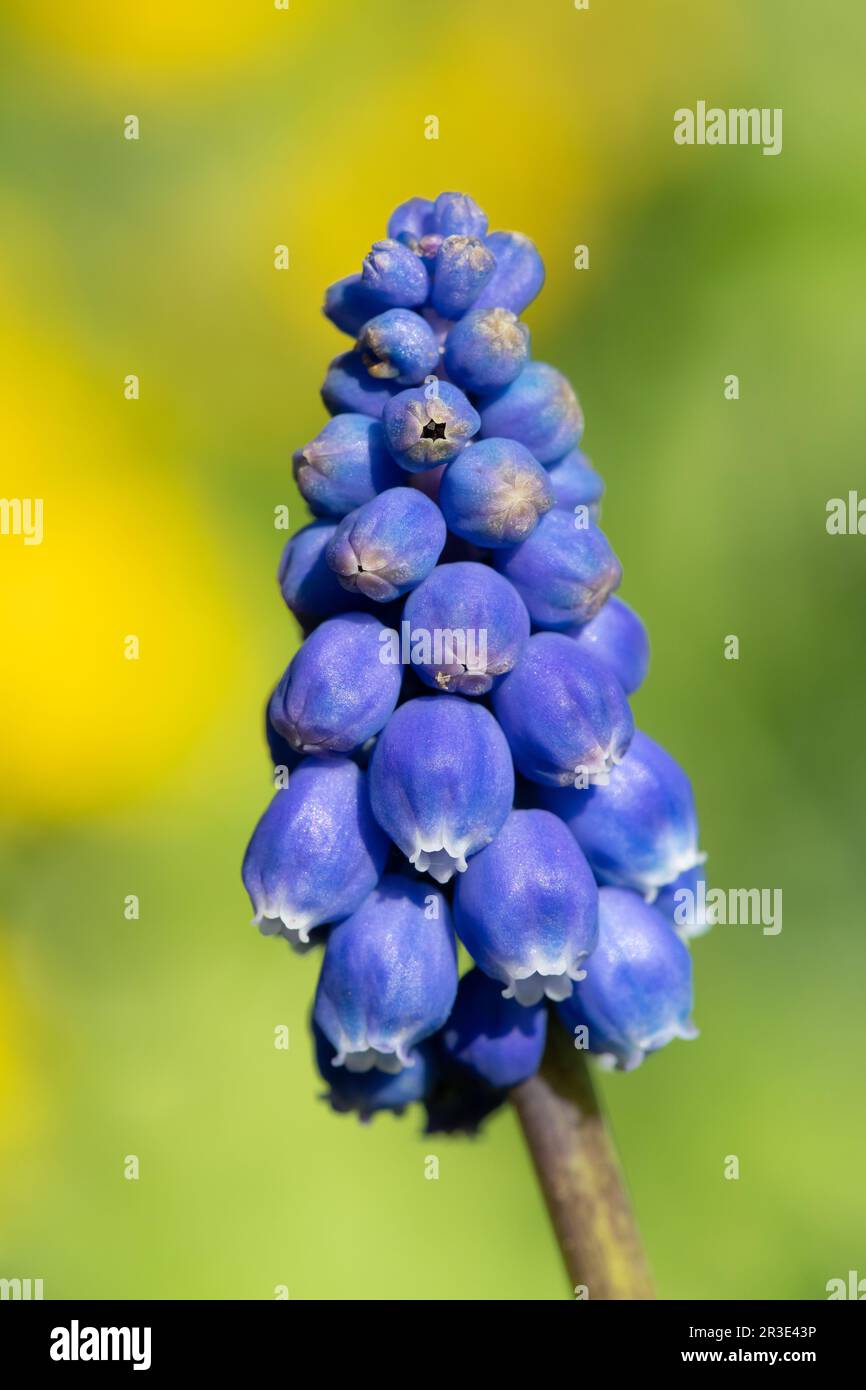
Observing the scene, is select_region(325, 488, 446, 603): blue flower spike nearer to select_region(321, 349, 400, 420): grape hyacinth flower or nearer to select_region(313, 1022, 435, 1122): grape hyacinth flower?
select_region(321, 349, 400, 420): grape hyacinth flower

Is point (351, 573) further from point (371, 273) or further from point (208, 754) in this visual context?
point (208, 754)

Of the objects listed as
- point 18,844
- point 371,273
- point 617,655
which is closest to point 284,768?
point 617,655

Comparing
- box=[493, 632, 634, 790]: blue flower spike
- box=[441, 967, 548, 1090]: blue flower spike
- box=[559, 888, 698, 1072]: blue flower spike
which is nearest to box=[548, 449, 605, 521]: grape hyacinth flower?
box=[493, 632, 634, 790]: blue flower spike

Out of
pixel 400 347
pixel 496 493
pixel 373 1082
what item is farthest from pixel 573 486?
pixel 373 1082

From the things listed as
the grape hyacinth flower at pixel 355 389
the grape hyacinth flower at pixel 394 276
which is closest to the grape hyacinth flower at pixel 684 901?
the grape hyacinth flower at pixel 355 389

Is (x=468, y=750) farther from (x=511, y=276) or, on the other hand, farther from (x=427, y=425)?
(x=511, y=276)

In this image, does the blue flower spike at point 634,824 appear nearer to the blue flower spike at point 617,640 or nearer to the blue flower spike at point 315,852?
the blue flower spike at point 617,640

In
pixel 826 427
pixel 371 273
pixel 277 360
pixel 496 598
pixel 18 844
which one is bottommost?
pixel 18 844

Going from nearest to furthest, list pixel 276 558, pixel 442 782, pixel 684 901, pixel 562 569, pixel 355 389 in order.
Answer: pixel 442 782 < pixel 562 569 < pixel 355 389 < pixel 684 901 < pixel 276 558
